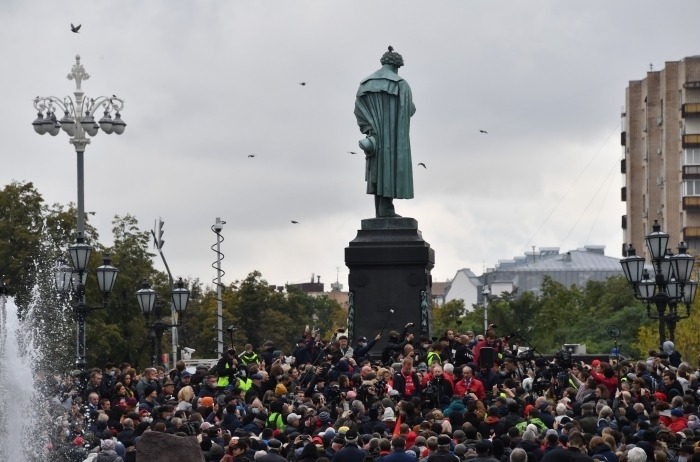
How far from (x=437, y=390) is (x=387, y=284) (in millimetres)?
9610

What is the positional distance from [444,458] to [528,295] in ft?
275

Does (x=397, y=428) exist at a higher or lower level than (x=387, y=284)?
lower

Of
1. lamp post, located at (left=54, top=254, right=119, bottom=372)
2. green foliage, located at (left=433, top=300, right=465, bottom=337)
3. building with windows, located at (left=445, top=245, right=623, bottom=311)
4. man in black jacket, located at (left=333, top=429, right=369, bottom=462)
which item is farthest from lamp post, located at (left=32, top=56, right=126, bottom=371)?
building with windows, located at (left=445, top=245, right=623, bottom=311)

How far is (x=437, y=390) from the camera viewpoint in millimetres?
24766

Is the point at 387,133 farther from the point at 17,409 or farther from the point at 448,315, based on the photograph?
the point at 448,315

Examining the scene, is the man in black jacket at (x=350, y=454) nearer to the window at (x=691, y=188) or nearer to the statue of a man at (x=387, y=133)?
the statue of a man at (x=387, y=133)

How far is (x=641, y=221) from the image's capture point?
112938mm

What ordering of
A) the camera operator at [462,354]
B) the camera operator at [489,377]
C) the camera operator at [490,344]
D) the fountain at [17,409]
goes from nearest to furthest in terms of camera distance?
1. the fountain at [17,409]
2. the camera operator at [489,377]
3. the camera operator at [490,344]
4. the camera operator at [462,354]

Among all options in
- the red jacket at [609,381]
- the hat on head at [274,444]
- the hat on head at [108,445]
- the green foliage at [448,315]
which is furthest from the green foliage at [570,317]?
the hat on head at [274,444]

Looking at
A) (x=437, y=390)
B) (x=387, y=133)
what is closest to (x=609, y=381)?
(x=437, y=390)

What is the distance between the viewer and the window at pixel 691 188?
10581 centimetres

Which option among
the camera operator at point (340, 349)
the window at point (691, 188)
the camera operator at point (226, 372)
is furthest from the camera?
the window at point (691, 188)

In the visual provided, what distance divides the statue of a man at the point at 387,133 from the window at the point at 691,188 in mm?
72770

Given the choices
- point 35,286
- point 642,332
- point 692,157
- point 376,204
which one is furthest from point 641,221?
point 376,204
